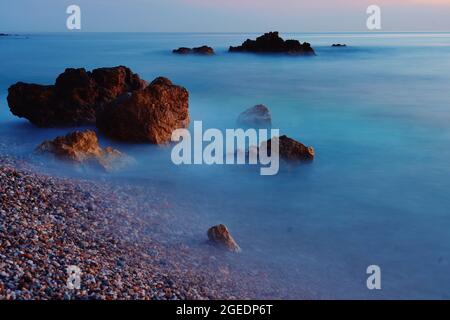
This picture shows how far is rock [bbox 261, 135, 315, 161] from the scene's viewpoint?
10539 millimetres

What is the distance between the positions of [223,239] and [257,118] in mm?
7904

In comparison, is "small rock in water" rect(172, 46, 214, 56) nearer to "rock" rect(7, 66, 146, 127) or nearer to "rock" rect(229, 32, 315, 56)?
"rock" rect(229, 32, 315, 56)

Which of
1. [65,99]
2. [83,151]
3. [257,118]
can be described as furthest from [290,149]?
[65,99]

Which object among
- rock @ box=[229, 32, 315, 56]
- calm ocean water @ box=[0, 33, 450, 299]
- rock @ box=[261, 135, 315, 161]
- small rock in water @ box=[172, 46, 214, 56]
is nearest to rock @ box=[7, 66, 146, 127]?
calm ocean water @ box=[0, 33, 450, 299]

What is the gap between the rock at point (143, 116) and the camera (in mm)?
11758

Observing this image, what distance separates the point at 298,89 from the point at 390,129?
755 centimetres

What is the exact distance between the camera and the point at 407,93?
Answer: 20.8 meters

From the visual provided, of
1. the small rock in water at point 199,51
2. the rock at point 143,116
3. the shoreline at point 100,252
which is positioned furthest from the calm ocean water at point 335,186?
the small rock in water at point 199,51

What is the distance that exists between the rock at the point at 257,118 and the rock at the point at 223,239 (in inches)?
302

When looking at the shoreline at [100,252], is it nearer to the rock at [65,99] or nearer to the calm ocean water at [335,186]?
the calm ocean water at [335,186]

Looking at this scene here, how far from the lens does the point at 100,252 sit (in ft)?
20.0

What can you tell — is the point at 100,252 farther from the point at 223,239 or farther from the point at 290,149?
the point at 290,149

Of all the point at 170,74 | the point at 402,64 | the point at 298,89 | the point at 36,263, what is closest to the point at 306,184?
the point at 36,263
